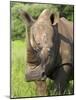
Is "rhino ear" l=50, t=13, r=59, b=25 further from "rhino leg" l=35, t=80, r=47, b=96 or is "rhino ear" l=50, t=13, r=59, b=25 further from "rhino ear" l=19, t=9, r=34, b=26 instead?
"rhino leg" l=35, t=80, r=47, b=96

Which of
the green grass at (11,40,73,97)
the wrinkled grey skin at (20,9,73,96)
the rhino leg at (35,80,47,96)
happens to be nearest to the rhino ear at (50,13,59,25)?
the wrinkled grey skin at (20,9,73,96)

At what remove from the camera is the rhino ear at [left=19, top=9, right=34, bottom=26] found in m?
2.78

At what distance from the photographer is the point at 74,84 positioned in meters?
2.96

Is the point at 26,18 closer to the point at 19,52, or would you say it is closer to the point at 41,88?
the point at 19,52

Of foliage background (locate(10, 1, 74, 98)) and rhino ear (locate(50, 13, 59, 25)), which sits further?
rhino ear (locate(50, 13, 59, 25))

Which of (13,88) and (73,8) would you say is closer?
(13,88)

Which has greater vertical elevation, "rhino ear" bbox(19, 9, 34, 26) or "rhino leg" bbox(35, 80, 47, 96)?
"rhino ear" bbox(19, 9, 34, 26)

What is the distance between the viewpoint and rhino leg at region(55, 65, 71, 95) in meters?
2.89

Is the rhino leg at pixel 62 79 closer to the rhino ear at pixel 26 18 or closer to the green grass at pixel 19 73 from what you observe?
the green grass at pixel 19 73

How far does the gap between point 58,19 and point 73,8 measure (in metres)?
0.21

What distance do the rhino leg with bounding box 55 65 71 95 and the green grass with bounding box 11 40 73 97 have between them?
257mm
